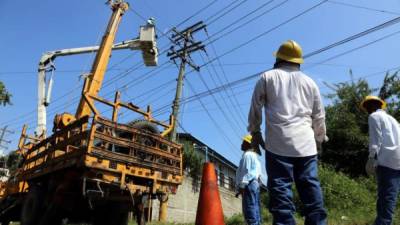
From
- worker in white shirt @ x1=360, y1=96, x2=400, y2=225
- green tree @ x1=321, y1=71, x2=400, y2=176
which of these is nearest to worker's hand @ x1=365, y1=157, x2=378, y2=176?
worker in white shirt @ x1=360, y1=96, x2=400, y2=225

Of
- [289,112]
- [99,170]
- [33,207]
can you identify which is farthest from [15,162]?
[289,112]

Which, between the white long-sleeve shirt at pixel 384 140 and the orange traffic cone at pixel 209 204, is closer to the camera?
the white long-sleeve shirt at pixel 384 140

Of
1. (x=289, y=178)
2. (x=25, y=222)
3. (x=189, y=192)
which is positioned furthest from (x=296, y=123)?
(x=189, y=192)

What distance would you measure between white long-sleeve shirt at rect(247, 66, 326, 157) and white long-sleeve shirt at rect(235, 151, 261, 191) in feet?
9.04

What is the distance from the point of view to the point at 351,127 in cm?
1944

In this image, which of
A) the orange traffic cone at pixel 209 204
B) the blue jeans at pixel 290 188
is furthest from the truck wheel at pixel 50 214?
the blue jeans at pixel 290 188

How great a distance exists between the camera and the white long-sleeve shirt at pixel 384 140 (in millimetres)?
4746

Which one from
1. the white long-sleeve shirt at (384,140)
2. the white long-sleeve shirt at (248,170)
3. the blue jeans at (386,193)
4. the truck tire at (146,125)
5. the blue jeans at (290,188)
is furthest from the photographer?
the truck tire at (146,125)

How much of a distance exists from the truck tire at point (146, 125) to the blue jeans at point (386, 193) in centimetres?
435

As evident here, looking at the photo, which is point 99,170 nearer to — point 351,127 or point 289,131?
point 289,131

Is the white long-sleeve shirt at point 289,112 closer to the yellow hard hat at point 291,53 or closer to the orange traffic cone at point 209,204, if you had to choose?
the yellow hard hat at point 291,53

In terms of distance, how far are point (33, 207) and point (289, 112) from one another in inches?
227

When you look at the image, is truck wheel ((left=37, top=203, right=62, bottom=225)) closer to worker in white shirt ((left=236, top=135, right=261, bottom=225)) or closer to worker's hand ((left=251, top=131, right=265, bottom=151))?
worker in white shirt ((left=236, top=135, right=261, bottom=225))

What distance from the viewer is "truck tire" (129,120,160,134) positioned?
783 centimetres
